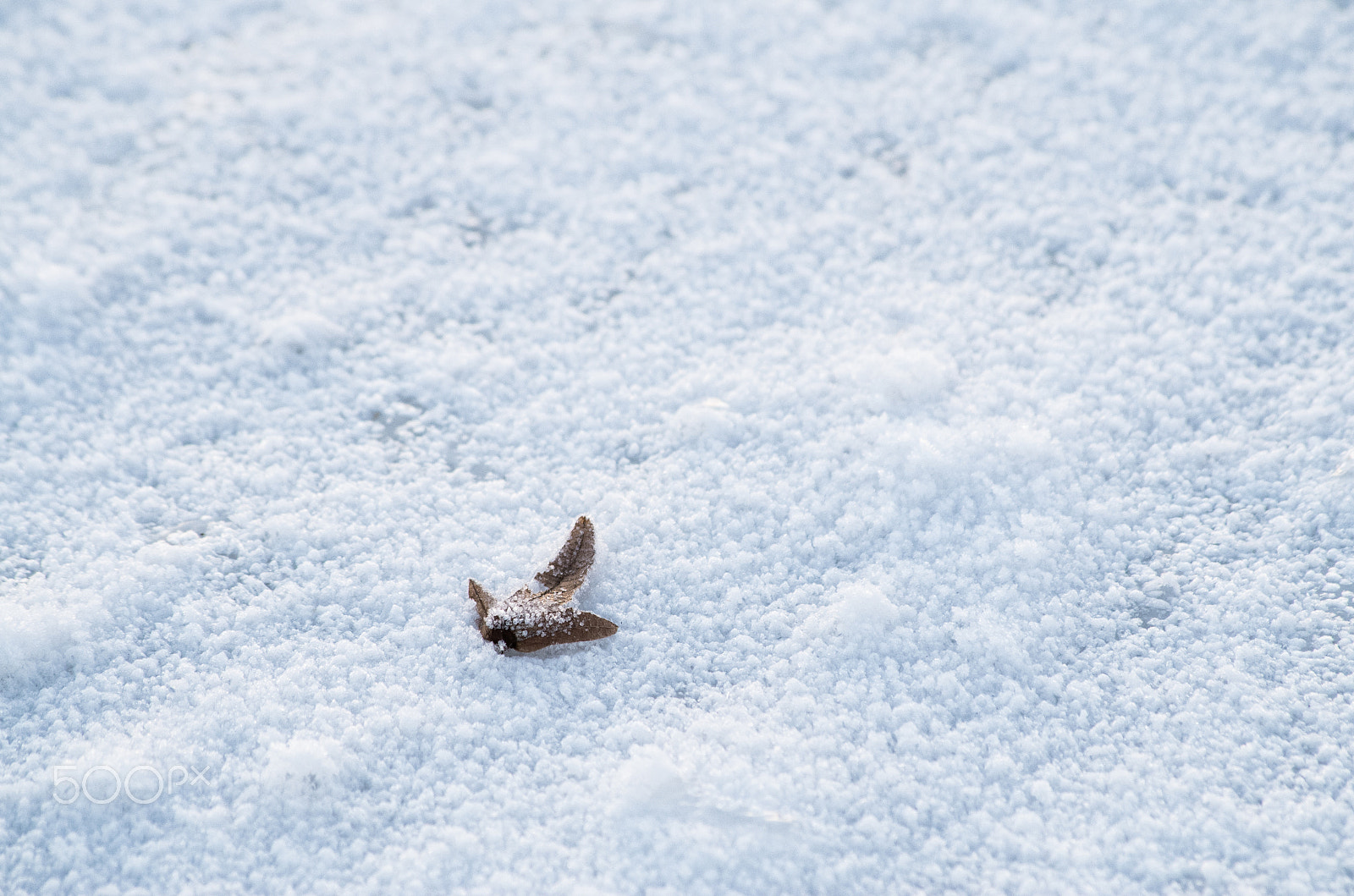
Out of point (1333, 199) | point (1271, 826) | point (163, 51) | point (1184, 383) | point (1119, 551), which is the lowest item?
point (1271, 826)

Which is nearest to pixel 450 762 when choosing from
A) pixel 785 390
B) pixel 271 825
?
pixel 271 825

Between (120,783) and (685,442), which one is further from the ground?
(685,442)

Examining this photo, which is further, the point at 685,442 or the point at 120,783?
the point at 685,442

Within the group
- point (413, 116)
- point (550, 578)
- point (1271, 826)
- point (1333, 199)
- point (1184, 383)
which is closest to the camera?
point (1271, 826)

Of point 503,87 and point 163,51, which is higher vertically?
point 163,51

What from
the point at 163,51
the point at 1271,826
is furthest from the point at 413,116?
the point at 1271,826

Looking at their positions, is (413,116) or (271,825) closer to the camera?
(271,825)

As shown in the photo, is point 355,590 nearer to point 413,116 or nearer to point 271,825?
point 271,825

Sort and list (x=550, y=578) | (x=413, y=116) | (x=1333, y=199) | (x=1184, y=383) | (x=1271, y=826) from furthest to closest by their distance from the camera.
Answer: (x=413, y=116) → (x=1333, y=199) → (x=1184, y=383) → (x=550, y=578) → (x=1271, y=826)
